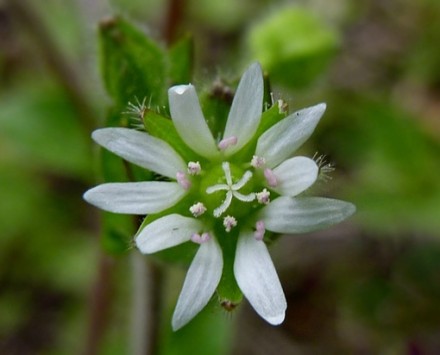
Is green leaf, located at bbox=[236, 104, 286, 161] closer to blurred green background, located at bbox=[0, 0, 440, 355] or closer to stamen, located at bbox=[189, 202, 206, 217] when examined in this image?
stamen, located at bbox=[189, 202, 206, 217]

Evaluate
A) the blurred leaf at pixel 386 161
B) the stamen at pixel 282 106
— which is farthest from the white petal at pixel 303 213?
the blurred leaf at pixel 386 161

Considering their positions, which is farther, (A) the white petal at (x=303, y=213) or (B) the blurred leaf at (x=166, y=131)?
(B) the blurred leaf at (x=166, y=131)

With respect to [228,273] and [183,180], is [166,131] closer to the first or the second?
[183,180]

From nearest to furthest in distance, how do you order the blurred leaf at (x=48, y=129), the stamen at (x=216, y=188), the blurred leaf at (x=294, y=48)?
the stamen at (x=216, y=188) → the blurred leaf at (x=294, y=48) → the blurred leaf at (x=48, y=129)

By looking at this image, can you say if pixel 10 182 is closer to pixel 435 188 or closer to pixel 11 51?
pixel 11 51

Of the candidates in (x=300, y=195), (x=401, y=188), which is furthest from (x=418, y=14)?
(x=300, y=195)

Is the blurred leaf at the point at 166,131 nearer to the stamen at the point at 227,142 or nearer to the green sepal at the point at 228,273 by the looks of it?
the stamen at the point at 227,142

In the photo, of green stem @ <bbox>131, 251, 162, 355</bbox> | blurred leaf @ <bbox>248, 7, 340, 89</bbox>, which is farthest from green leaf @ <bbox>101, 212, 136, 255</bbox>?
blurred leaf @ <bbox>248, 7, 340, 89</bbox>
